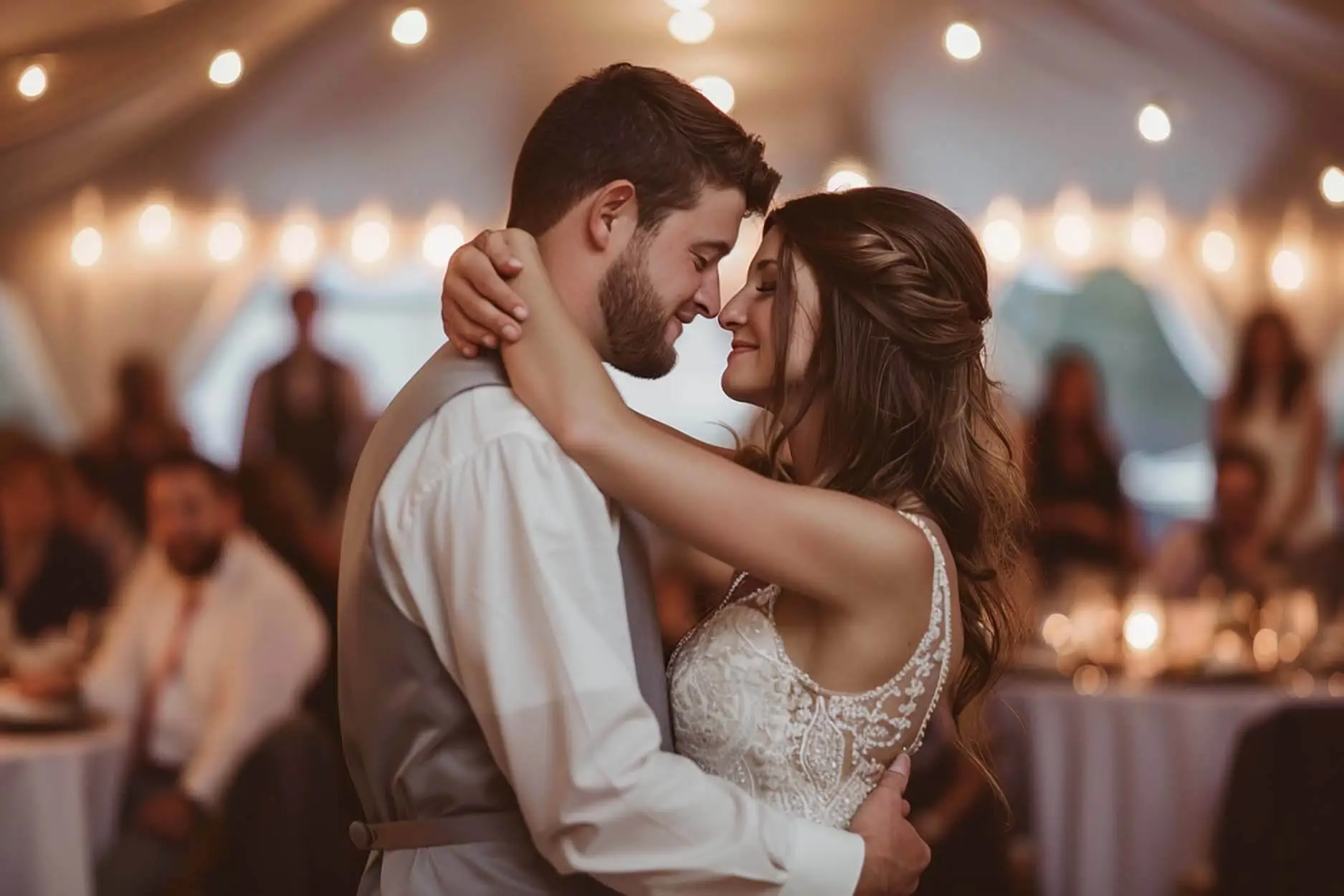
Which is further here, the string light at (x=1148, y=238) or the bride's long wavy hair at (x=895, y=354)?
the string light at (x=1148, y=238)

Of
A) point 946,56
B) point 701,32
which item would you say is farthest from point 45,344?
point 946,56

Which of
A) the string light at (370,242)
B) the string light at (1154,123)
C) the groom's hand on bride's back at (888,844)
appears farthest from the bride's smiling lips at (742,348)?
the string light at (370,242)

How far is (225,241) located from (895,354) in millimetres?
5338

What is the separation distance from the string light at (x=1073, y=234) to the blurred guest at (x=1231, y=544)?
117cm

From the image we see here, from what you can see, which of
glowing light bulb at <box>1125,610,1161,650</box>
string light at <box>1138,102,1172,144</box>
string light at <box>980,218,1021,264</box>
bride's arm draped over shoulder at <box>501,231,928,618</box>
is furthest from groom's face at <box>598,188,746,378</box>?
string light at <box>980,218,1021,264</box>

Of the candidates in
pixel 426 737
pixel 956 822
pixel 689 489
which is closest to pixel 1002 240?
pixel 956 822

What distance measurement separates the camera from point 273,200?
6695 millimetres

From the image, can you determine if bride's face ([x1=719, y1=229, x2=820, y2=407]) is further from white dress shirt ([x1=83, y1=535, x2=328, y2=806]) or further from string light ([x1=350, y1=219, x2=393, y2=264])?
string light ([x1=350, y1=219, x2=393, y2=264])

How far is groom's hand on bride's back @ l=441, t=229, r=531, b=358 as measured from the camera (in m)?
1.60

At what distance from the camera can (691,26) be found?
19.4ft

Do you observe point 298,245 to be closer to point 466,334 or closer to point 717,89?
point 717,89

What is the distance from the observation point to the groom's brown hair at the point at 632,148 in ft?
5.66

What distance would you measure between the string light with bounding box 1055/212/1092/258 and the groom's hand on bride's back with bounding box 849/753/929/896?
5.66m

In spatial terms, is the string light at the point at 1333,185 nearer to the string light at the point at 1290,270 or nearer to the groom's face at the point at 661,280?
the string light at the point at 1290,270
